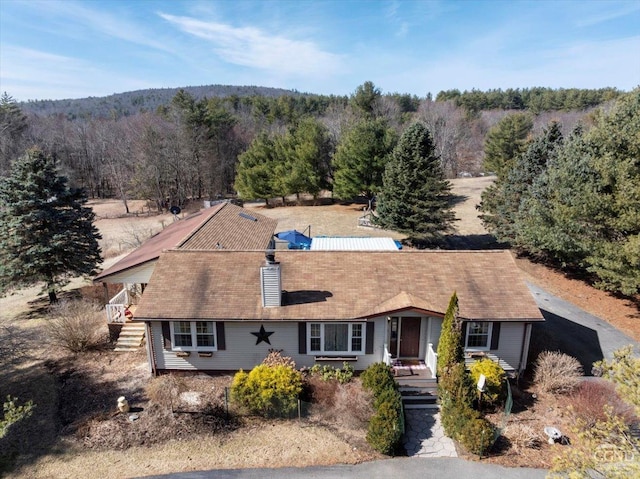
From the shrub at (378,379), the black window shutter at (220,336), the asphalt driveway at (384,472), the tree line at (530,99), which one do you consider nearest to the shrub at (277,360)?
the black window shutter at (220,336)

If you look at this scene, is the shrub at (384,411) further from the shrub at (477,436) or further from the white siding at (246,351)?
the shrub at (477,436)

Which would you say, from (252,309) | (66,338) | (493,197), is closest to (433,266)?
(252,309)

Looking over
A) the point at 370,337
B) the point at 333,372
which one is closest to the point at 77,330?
the point at 333,372

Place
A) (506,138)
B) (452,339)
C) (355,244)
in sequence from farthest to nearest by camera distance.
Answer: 1. (506,138)
2. (355,244)
3. (452,339)

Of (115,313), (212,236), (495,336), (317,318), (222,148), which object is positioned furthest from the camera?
(222,148)

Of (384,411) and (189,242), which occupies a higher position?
(189,242)

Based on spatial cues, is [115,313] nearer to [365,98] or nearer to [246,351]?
[246,351]

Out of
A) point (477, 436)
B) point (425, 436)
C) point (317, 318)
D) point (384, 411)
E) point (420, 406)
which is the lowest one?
point (425, 436)
